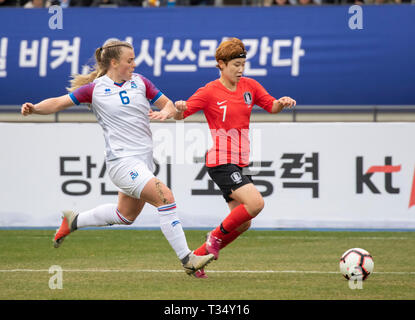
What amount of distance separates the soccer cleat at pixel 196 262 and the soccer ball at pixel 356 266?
1.19 meters

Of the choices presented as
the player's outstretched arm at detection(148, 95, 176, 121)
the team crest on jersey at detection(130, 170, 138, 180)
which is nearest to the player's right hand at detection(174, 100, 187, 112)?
the player's outstretched arm at detection(148, 95, 176, 121)

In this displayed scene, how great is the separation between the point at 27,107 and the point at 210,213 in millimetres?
4989

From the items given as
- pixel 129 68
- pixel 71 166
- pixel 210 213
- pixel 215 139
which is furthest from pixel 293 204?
pixel 129 68

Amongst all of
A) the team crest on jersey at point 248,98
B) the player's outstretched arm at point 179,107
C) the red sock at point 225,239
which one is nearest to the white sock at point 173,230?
the red sock at point 225,239

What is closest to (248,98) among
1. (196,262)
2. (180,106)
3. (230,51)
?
(230,51)

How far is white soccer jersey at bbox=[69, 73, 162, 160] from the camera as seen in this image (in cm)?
765

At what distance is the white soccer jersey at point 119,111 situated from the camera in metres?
7.65

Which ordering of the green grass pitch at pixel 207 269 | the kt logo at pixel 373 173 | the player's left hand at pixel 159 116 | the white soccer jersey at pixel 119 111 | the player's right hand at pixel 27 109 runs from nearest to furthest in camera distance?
the green grass pitch at pixel 207 269, the player's left hand at pixel 159 116, the player's right hand at pixel 27 109, the white soccer jersey at pixel 119 111, the kt logo at pixel 373 173

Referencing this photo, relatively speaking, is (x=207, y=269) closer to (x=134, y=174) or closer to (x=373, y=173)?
(x=134, y=174)

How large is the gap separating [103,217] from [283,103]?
6.63 feet

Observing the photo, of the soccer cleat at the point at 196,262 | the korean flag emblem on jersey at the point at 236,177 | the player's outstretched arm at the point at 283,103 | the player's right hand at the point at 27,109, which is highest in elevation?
the player's outstretched arm at the point at 283,103

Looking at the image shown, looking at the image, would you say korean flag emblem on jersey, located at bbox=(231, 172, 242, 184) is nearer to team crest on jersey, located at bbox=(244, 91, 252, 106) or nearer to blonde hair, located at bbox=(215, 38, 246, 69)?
team crest on jersey, located at bbox=(244, 91, 252, 106)

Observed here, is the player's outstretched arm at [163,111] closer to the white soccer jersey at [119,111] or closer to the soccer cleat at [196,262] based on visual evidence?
the white soccer jersey at [119,111]

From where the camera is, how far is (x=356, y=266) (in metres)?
7.45
